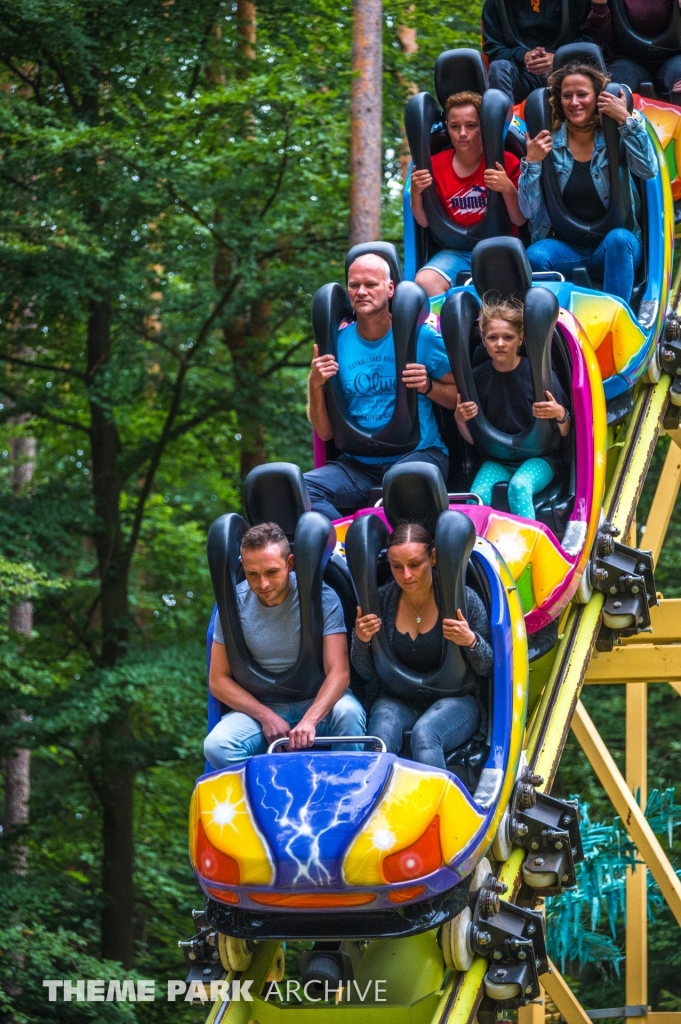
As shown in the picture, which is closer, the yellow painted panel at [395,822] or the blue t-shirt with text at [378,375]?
the yellow painted panel at [395,822]

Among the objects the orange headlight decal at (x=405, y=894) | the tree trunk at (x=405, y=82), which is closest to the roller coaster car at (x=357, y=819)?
the orange headlight decal at (x=405, y=894)

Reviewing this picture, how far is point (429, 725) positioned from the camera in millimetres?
3645

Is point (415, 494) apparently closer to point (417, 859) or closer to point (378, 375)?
point (378, 375)

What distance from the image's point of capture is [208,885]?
3461 mm

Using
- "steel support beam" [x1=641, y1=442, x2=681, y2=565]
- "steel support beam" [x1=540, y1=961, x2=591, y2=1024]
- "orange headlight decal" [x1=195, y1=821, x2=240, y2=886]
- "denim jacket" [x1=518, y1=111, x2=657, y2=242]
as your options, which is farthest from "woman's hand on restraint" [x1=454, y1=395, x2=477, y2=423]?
"steel support beam" [x1=540, y1=961, x2=591, y2=1024]

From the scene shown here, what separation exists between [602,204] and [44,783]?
736 cm

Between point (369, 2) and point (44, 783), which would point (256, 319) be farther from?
point (44, 783)

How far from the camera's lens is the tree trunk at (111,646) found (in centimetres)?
895

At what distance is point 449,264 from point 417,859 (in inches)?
116

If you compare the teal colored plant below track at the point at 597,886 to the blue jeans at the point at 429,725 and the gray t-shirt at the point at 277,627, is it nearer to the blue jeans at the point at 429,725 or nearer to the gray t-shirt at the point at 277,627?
the blue jeans at the point at 429,725

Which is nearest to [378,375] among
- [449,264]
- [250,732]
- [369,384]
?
[369,384]

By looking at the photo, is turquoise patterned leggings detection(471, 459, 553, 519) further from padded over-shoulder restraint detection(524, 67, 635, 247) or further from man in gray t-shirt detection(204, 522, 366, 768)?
padded over-shoulder restraint detection(524, 67, 635, 247)

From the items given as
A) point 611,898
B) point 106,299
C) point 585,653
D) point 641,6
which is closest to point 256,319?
point 106,299

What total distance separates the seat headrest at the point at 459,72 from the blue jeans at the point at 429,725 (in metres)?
2.98
